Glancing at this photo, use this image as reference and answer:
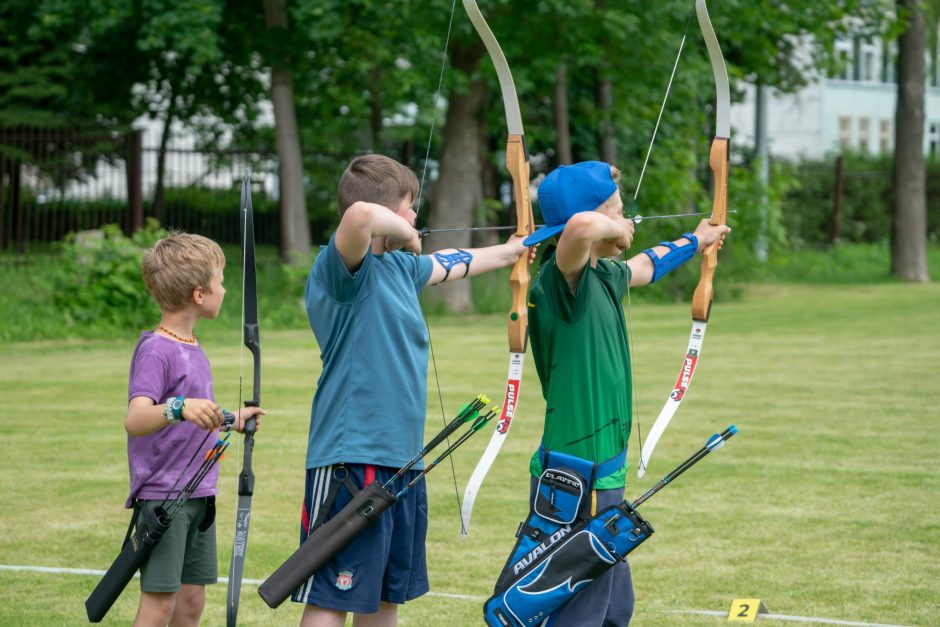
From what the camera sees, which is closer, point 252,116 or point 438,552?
point 438,552

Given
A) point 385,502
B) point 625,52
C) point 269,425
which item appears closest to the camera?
point 385,502

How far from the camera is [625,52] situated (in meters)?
19.3

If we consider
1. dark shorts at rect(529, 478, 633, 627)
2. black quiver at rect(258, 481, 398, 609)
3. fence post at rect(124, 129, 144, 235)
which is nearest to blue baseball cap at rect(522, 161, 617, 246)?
dark shorts at rect(529, 478, 633, 627)

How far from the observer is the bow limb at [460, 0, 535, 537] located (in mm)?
4398

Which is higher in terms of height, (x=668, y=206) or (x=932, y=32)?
(x=932, y=32)

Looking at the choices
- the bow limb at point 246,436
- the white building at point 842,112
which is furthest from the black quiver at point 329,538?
the white building at point 842,112

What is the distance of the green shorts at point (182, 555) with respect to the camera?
418 centimetres

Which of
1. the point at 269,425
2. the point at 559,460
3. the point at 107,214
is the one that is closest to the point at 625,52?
the point at 107,214

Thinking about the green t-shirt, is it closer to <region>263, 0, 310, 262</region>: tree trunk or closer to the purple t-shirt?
the purple t-shirt

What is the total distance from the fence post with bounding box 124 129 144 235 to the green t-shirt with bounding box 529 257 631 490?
16.0m

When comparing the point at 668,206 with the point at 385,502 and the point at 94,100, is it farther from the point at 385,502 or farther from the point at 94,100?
the point at 385,502

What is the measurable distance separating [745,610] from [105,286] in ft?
40.3

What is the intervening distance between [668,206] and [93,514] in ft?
48.6

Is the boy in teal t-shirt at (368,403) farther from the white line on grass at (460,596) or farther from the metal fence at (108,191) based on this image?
the metal fence at (108,191)
